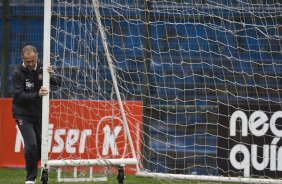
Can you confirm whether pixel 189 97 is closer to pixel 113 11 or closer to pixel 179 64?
pixel 179 64

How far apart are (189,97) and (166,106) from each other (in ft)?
1.15

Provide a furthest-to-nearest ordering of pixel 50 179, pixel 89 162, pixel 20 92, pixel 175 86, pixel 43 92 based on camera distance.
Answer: pixel 175 86 < pixel 50 179 < pixel 20 92 < pixel 89 162 < pixel 43 92

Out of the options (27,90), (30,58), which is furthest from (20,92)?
(30,58)

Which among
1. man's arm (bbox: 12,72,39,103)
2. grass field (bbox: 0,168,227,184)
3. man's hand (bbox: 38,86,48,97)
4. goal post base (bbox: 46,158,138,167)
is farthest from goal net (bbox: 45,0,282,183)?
man's hand (bbox: 38,86,48,97)

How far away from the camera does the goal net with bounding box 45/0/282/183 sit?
1005 cm

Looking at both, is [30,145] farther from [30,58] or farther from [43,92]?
[30,58]

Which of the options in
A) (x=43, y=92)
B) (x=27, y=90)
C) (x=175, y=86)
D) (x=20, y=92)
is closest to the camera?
(x=43, y=92)

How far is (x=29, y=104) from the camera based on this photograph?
29.1 ft

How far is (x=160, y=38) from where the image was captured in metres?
10.7

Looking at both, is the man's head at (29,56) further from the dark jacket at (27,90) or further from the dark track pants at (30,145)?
the dark track pants at (30,145)

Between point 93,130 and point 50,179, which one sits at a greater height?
point 93,130

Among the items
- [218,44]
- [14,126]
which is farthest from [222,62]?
[14,126]

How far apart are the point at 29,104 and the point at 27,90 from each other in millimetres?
161

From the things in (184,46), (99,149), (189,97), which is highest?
(184,46)
